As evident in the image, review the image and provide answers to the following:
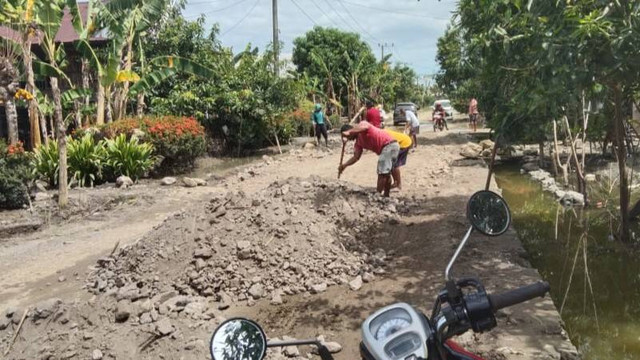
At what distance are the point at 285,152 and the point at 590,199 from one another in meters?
10.8

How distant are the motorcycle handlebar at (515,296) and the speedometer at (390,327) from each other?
29 cm

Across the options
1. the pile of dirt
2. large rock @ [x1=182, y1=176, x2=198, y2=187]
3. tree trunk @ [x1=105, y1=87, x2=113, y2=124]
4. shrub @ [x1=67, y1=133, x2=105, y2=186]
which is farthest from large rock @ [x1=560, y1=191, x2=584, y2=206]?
tree trunk @ [x1=105, y1=87, x2=113, y2=124]

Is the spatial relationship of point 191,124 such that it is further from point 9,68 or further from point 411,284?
point 411,284

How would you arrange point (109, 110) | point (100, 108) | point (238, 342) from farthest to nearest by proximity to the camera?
point (109, 110) → point (100, 108) → point (238, 342)

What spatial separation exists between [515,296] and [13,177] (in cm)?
1021

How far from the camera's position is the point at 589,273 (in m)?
6.47

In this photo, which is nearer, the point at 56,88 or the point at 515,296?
the point at 515,296

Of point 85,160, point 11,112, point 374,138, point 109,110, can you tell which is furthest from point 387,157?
point 109,110

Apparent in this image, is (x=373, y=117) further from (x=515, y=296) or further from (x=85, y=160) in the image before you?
(x=515, y=296)

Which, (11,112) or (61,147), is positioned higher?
(11,112)

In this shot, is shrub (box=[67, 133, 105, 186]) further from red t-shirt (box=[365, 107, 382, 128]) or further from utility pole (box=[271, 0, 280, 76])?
utility pole (box=[271, 0, 280, 76])

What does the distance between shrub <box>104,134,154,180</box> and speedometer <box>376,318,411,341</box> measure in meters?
12.0

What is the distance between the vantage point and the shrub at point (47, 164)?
11.9m

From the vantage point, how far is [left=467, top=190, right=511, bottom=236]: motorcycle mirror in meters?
2.61
